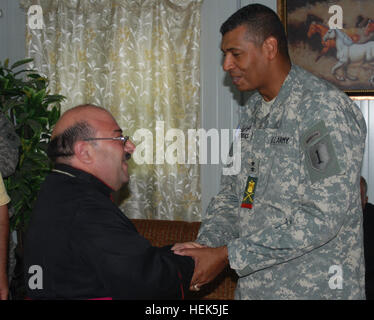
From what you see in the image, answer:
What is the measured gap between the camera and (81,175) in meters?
1.46

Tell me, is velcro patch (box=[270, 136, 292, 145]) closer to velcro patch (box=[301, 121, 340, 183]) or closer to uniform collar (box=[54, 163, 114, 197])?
velcro patch (box=[301, 121, 340, 183])

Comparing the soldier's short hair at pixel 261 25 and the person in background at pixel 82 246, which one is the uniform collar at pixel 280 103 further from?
the person in background at pixel 82 246

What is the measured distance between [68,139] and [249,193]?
748mm

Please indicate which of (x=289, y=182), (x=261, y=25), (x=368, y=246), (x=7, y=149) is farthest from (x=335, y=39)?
(x=7, y=149)

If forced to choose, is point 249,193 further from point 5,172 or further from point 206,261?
point 5,172

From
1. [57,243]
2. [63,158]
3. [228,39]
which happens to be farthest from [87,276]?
[228,39]

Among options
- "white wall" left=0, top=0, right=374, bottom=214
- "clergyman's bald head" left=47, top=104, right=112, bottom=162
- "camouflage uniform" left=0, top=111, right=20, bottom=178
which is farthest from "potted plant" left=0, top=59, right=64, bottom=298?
"clergyman's bald head" left=47, top=104, right=112, bottom=162

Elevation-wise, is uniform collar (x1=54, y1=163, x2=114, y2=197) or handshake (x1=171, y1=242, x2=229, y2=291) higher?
uniform collar (x1=54, y1=163, x2=114, y2=197)

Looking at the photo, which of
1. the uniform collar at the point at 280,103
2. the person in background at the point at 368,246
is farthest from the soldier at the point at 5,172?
the person in background at the point at 368,246

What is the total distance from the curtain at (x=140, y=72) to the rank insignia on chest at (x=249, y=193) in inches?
77.3

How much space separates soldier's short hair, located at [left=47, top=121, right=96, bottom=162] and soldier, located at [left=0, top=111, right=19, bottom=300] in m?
0.99

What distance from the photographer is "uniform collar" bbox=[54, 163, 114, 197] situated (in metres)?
1.45

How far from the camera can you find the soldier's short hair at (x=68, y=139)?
1496mm

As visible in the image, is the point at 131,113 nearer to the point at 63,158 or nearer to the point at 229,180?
the point at 229,180
